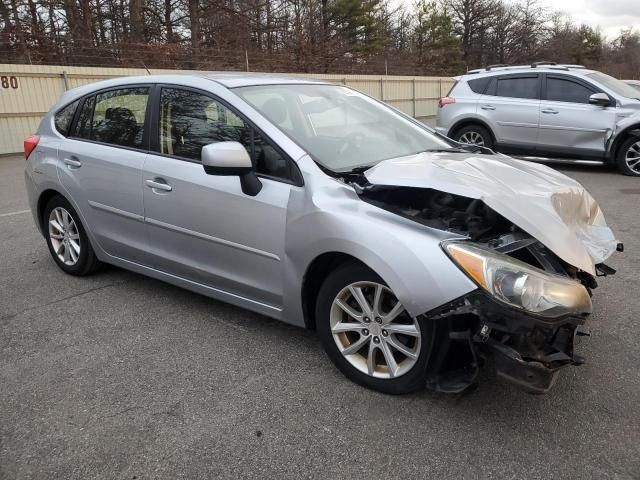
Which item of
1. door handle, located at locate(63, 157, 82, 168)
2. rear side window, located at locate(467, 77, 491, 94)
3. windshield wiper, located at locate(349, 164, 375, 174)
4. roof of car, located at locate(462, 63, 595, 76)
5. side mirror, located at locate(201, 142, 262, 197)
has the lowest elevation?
door handle, located at locate(63, 157, 82, 168)

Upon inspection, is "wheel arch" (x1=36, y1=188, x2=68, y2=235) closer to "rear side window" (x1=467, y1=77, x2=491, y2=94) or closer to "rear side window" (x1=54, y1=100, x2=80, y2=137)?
"rear side window" (x1=54, y1=100, x2=80, y2=137)

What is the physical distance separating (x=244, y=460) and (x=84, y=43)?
18.9m

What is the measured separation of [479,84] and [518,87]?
2.57ft

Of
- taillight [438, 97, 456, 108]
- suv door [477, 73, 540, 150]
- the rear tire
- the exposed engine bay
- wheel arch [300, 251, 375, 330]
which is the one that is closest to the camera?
the exposed engine bay

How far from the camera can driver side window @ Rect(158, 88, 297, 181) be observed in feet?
10.3

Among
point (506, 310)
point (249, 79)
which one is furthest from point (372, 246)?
point (249, 79)

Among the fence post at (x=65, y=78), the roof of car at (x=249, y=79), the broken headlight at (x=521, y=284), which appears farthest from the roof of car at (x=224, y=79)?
the fence post at (x=65, y=78)

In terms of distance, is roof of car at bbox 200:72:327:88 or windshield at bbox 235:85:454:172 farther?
roof of car at bbox 200:72:327:88

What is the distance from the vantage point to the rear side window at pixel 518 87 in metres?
9.48

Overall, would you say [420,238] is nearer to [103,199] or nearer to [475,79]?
[103,199]

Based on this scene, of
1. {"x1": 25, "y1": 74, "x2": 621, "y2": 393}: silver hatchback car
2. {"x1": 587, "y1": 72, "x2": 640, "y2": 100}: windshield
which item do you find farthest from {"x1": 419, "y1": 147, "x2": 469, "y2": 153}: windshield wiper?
{"x1": 587, "y1": 72, "x2": 640, "y2": 100}: windshield

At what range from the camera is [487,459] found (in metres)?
2.30

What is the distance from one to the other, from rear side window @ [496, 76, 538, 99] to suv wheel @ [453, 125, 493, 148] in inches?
27.3

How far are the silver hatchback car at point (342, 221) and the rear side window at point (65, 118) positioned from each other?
0.14 feet
